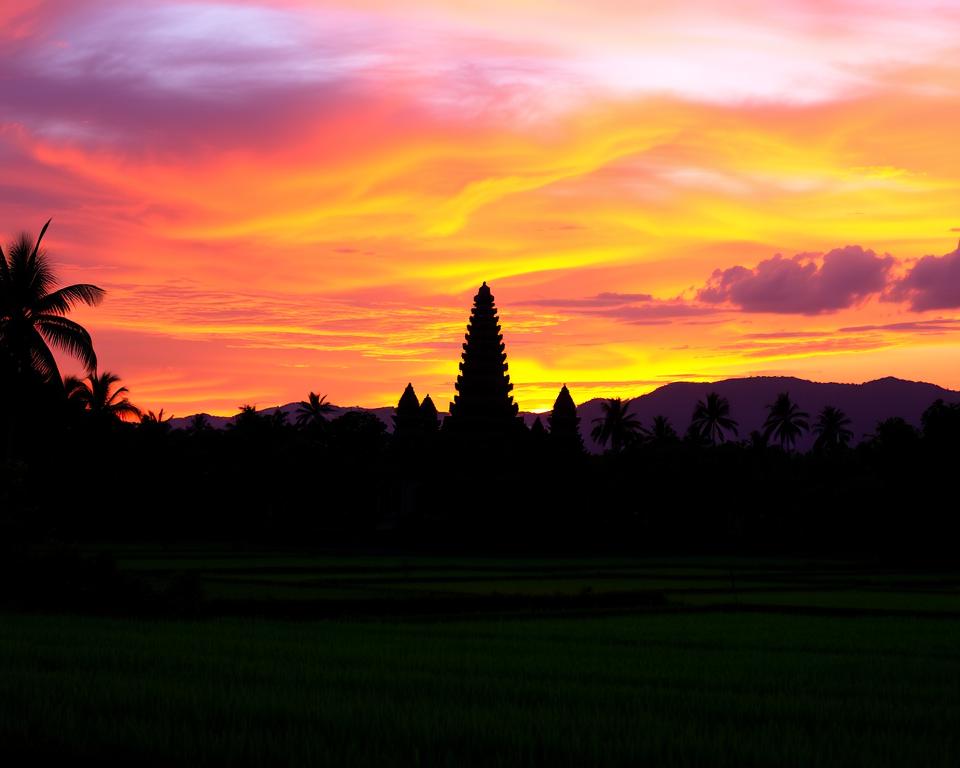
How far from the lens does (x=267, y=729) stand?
1155 centimetres

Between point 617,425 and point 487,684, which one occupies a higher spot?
point 617,425

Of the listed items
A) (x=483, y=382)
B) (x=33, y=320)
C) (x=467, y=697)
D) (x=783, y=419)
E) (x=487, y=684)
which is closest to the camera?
(x=467, y=697)

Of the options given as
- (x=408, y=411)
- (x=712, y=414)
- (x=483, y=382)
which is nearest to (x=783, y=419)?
(x=712, y=414)

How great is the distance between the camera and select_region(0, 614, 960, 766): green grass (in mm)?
10742

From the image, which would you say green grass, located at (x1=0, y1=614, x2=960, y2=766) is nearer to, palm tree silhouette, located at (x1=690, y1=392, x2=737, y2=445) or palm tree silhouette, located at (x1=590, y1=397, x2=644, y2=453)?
palm tree silhouette, located at (x1=590, y1=397, x2=644, y2=453)

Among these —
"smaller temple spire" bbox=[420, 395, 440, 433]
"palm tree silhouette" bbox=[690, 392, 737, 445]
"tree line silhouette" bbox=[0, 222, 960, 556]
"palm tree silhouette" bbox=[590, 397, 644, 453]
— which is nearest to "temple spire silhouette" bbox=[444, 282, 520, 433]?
"tree line silhouette" bbox=[0, 222, 960, 556]

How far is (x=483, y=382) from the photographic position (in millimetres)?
88875

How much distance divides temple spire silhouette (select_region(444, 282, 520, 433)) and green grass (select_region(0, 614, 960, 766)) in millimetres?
63625

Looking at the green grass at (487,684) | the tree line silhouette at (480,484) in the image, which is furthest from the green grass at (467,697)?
the tree line silhouette at (480,484)

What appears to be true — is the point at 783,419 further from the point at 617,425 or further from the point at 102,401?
the point at 102,401

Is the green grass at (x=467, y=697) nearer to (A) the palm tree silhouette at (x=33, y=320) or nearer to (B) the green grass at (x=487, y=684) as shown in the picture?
(B) the green grass at (x=487, y=684)

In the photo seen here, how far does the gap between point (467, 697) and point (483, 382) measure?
74780mm

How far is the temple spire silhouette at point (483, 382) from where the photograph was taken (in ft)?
287

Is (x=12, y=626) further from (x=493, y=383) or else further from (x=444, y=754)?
(x=493, y=383)
